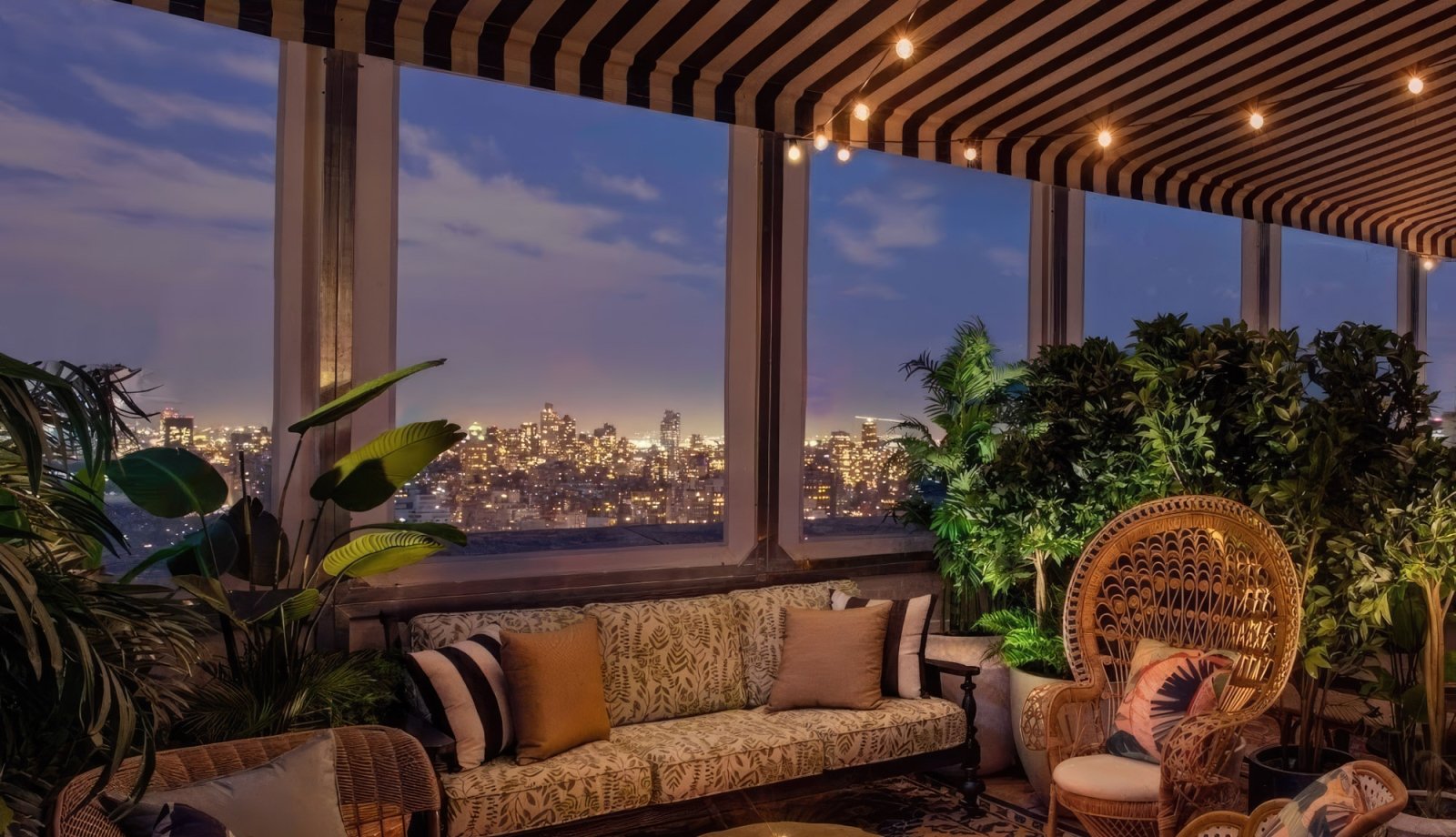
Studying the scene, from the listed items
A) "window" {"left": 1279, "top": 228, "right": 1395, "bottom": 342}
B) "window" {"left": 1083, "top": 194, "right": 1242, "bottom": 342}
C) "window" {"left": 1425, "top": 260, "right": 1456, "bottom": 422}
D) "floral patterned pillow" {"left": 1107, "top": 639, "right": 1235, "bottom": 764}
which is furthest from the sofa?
"window" {"left": 1425, "top": 260, "right": 1456, "bottom": 422}

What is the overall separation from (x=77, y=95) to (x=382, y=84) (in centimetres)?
110

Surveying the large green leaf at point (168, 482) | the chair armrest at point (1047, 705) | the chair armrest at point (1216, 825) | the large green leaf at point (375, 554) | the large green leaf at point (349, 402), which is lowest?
the chair armrest at point (1047, 705)

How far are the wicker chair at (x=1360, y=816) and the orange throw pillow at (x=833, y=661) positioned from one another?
1943 millimetres

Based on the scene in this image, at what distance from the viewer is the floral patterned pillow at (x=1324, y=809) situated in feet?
6.70

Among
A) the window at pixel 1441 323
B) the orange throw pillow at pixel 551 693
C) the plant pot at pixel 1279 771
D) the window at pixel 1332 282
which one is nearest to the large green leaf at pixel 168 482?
the orange throw pillow at pixel 551 693

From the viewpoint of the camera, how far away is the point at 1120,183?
6.42m

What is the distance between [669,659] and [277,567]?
1640 mm

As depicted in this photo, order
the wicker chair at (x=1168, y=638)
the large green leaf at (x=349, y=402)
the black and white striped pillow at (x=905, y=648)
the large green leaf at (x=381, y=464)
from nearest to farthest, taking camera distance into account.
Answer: the wicker chair at (x=1168, y=638) < the large green leaf at (x=349, y=402) < the large green leaf at (x=381, y=464) < the black and white striped pillow at (x=905, y=648)

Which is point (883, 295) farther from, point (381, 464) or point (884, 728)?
point (381, 464)

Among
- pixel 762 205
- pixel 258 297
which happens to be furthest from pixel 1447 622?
pixel 258 297

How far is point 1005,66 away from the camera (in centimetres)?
Result: 481

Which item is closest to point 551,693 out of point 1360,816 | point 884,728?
point 884,728

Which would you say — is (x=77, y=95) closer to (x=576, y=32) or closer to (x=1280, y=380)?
(x=576, y=32)

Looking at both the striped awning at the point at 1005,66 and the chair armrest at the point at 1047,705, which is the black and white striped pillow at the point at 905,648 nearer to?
the chair armrest at the point at 1047,705
